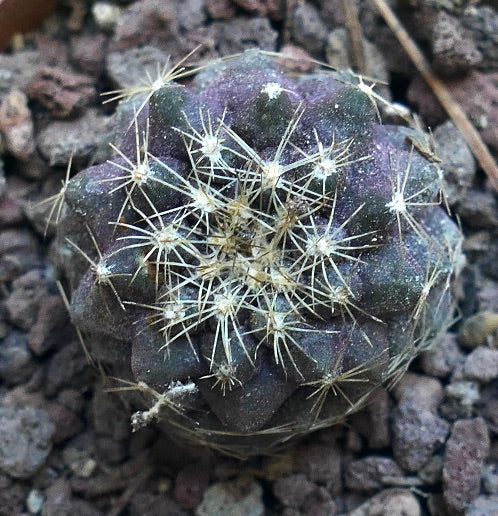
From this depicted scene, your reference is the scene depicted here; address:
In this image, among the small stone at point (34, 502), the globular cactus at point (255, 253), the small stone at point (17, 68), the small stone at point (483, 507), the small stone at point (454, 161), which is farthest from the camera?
the small stone at point (17, 68)

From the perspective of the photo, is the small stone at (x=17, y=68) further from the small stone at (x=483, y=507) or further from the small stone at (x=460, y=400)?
the small stone at (x=483, y=507)

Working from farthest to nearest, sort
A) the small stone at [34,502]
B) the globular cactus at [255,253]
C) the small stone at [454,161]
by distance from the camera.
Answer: the small stone at [454,161] < the small stone at [34,502] < the globular cactus at [255,253]

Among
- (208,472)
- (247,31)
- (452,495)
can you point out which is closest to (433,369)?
(452,495)

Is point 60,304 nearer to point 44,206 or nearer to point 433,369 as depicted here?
point 44,206

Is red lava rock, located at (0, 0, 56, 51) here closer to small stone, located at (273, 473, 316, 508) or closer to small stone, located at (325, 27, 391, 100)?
small stone, located at (325, 27, 391, 100)

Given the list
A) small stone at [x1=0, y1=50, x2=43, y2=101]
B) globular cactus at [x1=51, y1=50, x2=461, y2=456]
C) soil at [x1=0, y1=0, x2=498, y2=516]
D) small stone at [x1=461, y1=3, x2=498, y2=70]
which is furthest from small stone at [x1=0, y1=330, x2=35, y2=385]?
small stone at [x1=461, y1=3, x2=498, y2=70]

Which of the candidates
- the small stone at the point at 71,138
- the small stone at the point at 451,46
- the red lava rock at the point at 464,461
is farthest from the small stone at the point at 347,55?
the red lava rock at the point at 464,461

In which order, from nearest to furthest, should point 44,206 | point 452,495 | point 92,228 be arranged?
1. point 92,228
2. point 452,495
3. point 44,206

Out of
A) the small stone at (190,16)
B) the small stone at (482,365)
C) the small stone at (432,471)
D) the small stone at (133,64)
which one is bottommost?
the small stone at (432,471)
